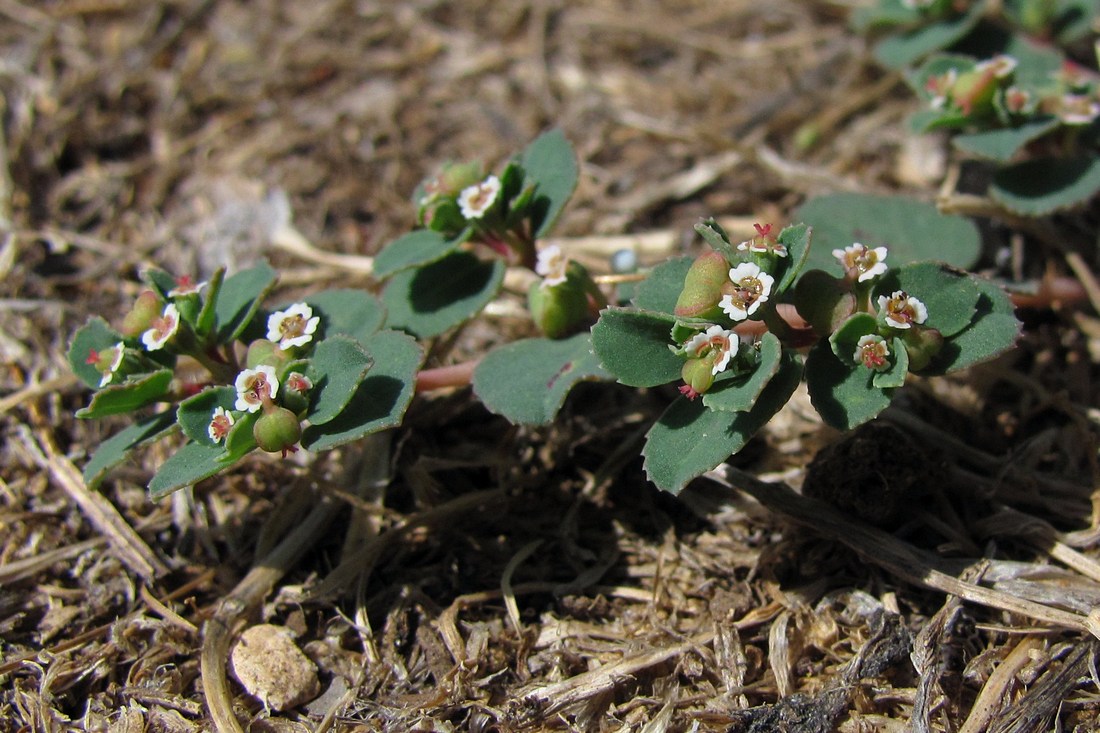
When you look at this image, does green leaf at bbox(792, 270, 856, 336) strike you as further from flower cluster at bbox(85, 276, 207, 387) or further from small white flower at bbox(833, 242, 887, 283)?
flower cluster at bbox(85, 276, 207, 387)

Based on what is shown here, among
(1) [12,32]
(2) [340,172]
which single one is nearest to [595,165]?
(2) [340,172]

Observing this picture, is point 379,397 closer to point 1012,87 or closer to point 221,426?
point 221,426

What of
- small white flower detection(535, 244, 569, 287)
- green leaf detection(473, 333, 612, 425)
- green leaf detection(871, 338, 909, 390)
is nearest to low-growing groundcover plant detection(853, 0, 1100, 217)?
green leaf detection(871, 338, 909, 390)

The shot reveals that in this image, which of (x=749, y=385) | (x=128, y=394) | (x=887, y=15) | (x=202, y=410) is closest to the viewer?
(x=749, y=385)

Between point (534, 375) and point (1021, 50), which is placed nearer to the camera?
point (534, 375)

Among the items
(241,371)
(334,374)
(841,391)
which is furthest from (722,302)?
(241,371)

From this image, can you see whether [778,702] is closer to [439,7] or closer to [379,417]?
[379,417]
